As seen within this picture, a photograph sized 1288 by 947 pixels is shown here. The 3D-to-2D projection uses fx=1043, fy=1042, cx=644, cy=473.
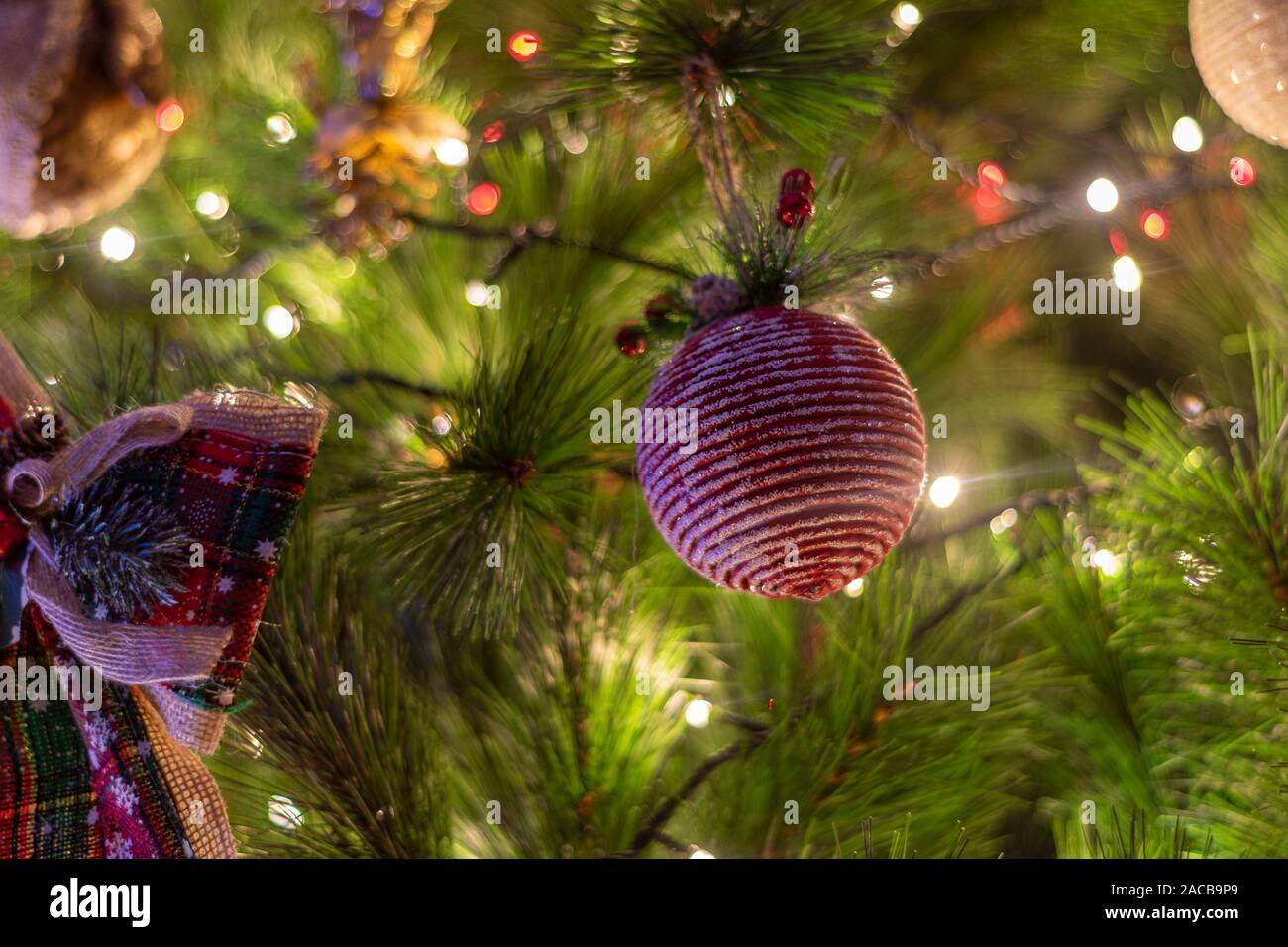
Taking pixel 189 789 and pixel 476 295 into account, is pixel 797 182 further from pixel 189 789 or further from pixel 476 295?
pixel 189 789

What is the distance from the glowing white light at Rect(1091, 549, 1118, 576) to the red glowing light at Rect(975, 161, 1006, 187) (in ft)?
1.03

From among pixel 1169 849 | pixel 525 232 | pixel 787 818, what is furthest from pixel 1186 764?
pixel 525 232

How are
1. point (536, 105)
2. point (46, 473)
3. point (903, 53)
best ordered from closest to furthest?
point (46, 473) < point (536, 105) < point (903, 53)

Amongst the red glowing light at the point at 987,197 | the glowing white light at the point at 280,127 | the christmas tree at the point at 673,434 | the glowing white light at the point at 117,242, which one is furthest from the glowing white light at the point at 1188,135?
the glowing white light at the point at 117,242

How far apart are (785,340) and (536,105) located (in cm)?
30

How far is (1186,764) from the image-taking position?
0.62 meters

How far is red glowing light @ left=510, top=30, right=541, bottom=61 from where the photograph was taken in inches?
29.2

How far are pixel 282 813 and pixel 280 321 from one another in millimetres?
315

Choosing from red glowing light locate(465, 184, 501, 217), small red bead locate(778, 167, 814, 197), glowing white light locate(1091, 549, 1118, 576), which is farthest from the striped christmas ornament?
red glowing light locate(465, 184, 501, 217)

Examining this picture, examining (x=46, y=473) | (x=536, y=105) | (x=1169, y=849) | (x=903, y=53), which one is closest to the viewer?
(x=46, y=473)

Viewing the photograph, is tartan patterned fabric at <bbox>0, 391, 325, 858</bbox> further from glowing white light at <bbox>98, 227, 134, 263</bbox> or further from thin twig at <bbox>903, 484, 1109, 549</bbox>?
thin twig at <bbox>903, 484, 1109, 549</bbox>

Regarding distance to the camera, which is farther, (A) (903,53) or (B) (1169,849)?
(A) (903,53)
